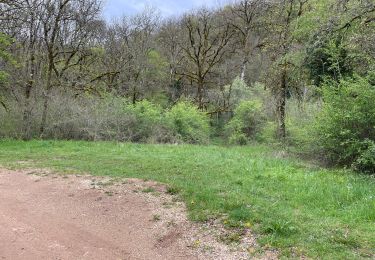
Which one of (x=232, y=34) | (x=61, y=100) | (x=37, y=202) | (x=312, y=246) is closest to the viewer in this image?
(x=312, y=246)

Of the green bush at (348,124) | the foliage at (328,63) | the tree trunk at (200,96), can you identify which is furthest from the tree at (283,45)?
the tree trunk at (200,96)

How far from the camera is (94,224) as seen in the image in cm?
756

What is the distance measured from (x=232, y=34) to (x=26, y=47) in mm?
18379

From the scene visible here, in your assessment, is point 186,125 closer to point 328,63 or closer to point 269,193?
point 328,63

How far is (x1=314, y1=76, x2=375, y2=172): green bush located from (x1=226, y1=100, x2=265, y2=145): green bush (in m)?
12.7

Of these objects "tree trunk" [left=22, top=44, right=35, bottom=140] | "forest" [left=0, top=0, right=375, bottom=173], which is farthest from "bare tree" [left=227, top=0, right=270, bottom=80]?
"tree trunk" [left=22, top=44, right=35, bottom=140]

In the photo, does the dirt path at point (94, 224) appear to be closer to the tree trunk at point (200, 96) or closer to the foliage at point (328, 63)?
the foliage at point (328, 63)

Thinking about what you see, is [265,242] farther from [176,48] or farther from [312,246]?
[176,48]

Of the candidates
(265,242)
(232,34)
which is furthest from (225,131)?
(265,242)

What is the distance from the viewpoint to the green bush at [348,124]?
11586mm

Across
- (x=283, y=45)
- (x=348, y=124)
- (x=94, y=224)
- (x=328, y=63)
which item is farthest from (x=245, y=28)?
(x=94, y=224)

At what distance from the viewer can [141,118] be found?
23.5m

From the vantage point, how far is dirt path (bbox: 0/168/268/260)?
623 centimetres

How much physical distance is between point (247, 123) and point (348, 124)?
14.2 meters
